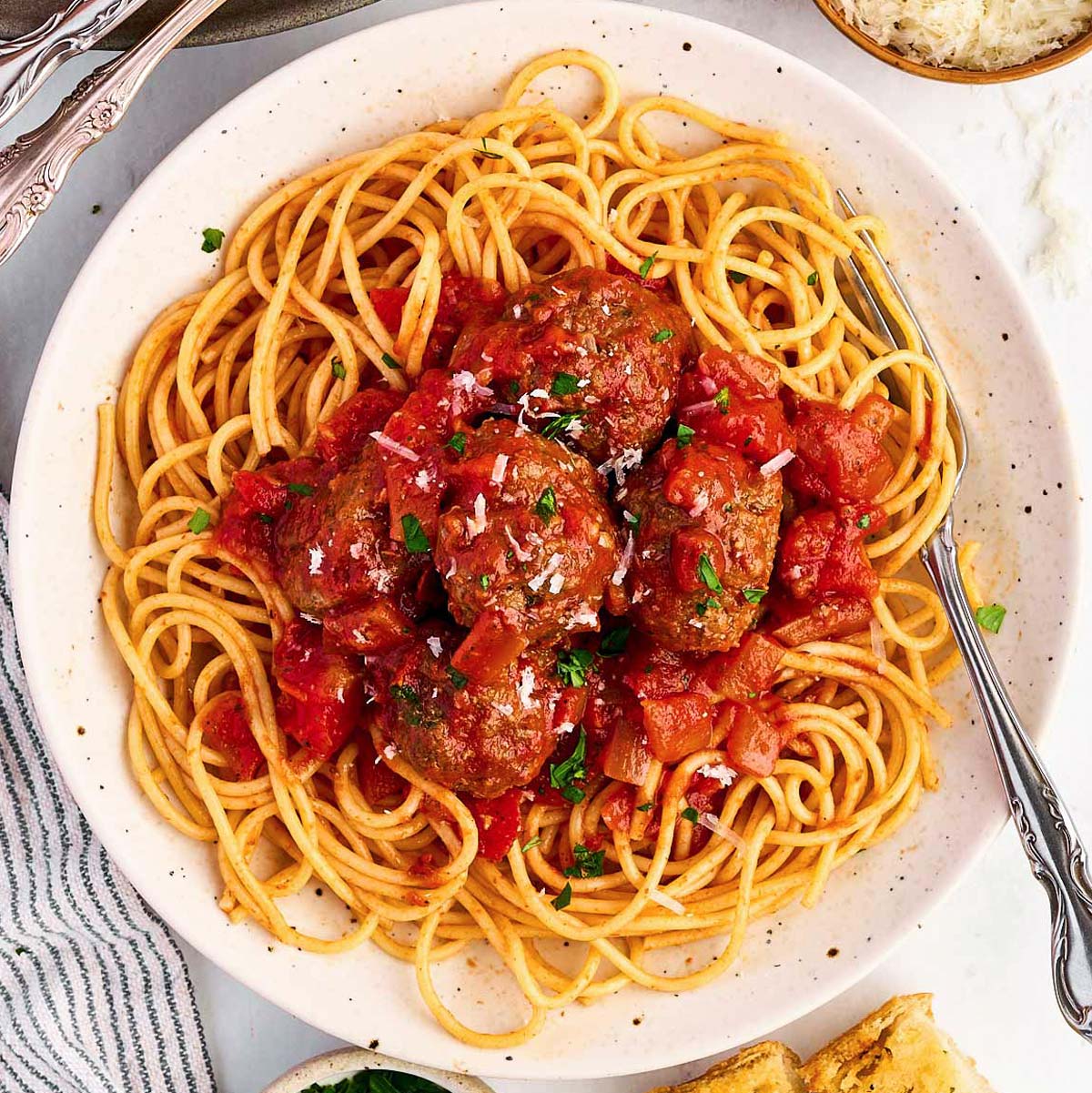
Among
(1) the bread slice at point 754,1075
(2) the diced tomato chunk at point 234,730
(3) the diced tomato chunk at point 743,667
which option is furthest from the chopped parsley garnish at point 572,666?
(1) the bread slice at point 754,1075

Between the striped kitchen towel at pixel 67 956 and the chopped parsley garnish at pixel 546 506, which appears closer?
the chopped parsley garnish at pixel 546 506

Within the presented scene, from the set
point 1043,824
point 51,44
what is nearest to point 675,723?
point 1043,824

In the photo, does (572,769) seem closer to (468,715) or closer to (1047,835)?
(468,715)

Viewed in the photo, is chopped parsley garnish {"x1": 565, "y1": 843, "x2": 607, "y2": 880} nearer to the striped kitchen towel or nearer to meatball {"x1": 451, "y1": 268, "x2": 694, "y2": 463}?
meatball {"x1": 451, "y1": 268, "x2": 694, "y2": 463}

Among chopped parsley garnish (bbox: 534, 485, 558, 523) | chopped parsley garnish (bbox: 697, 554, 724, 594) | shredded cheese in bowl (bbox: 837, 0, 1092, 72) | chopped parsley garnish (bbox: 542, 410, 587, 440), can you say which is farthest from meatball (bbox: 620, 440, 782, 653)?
shredded cheese in bowl (bbox: 837, 0, 1092, 72)

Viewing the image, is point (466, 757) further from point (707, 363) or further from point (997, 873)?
point (997, 873)

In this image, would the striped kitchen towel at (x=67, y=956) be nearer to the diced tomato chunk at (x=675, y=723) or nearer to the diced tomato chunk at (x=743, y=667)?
the diced tomato chunk at (x=675, y=723)
